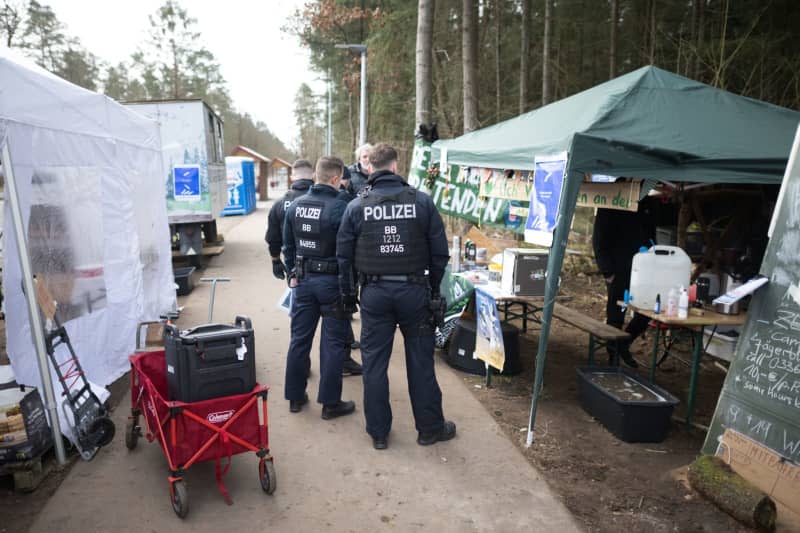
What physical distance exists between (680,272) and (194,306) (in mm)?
6388

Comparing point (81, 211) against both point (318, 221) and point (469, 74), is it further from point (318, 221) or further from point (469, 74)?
point (469, 74)

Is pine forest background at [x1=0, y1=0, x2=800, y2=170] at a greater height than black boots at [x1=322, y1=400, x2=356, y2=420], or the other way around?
pine forest background at [x1=0, y1=0, x2=800, y2=170]

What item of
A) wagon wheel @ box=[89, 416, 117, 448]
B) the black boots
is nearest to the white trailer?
the black boots

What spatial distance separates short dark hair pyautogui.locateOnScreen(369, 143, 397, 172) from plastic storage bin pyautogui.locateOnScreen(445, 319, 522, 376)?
226 centimetres

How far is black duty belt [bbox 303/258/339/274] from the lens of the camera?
4.06 metres

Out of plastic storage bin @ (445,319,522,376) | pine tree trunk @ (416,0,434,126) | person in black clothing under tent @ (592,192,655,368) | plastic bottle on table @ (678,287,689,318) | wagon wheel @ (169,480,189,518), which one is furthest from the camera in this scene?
pine tree trunk @ (416,0,434,126)

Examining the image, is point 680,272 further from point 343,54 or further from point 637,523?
point 343,54

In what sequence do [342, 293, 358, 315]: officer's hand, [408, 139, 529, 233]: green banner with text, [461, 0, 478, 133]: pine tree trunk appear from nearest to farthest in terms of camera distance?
1. [342, 293, 358, 315]: officer's hand
2. [408, 139, 529, 233]: green banner with text
3. [461, 0, 478, 133]: pine tree trunk

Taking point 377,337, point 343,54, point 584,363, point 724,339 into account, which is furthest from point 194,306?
point 343,54

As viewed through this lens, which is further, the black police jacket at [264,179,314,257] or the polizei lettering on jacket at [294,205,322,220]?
the black police jacket at [264,179,314,257]

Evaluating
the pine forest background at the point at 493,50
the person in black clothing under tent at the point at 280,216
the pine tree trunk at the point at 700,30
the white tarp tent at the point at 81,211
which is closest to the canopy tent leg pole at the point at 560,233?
the person in black clothing under tent at the point at 280,216

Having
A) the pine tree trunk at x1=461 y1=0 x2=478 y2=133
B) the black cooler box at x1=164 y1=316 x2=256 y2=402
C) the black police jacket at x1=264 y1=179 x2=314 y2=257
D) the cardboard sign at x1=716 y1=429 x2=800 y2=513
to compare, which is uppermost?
the pine tree trunk at x1=461 y1=0 x2=478 y2=133

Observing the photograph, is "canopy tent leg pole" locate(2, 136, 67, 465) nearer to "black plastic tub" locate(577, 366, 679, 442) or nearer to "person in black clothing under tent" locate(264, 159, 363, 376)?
→ "person in black clothing under tent" locate(264, 159, 363, 376)

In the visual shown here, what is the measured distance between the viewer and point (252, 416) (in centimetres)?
309
